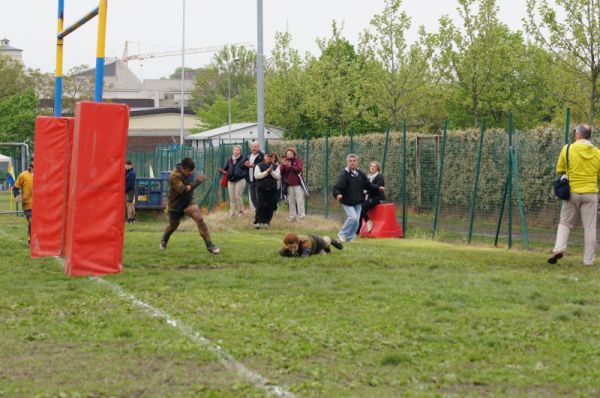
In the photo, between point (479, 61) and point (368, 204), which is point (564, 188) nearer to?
point (368, 204)

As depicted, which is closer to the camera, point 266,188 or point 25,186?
point 25,186

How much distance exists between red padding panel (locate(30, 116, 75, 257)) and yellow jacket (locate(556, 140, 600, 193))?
25.5 feet

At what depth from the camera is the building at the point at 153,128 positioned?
90.8m

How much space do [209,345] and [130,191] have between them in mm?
19240

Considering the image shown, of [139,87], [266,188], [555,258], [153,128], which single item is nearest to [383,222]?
[266,188]

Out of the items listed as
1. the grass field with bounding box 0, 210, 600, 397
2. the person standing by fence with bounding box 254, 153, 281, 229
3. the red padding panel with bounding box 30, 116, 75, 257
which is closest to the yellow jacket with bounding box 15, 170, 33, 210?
the red padding panel with bounding box 30, 116, 75, 257

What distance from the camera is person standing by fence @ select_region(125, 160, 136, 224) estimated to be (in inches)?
1059

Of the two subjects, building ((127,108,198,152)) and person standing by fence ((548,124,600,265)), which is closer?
person standing by fence ((548,124,600,265))

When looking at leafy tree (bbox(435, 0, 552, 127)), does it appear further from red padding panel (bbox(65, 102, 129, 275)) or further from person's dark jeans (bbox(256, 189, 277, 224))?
red padding panel (bbox(65, 102, 129, 275))

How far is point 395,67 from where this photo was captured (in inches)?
1480

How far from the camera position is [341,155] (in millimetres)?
29250

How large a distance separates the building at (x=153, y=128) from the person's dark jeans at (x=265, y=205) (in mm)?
67342

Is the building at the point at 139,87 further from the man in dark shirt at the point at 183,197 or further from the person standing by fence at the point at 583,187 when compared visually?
the person standing by fence at the point at 583,187

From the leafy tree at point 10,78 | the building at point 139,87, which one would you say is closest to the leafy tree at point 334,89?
the leafy tree at point 10,78
